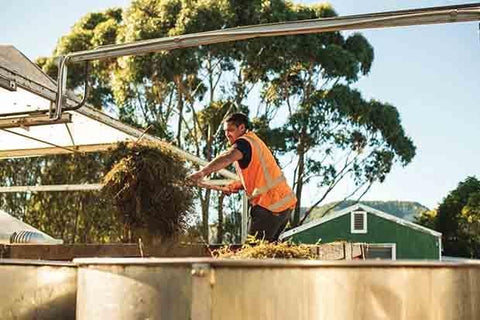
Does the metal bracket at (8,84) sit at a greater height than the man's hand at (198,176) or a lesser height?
greater

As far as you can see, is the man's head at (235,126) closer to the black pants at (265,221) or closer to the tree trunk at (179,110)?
the black pants at (265,221)

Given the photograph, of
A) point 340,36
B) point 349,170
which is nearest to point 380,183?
point 349,170

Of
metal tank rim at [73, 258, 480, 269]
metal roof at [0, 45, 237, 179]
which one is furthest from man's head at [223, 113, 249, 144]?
metal tank rim at [73, 258, 480, 269]

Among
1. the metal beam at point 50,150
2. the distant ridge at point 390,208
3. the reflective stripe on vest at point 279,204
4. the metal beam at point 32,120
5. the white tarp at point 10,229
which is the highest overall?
the distant ridge at point 390,208

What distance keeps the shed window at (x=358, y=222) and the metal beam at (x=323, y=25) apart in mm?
22067

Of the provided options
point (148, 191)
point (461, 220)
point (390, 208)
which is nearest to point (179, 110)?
point (461, 220)

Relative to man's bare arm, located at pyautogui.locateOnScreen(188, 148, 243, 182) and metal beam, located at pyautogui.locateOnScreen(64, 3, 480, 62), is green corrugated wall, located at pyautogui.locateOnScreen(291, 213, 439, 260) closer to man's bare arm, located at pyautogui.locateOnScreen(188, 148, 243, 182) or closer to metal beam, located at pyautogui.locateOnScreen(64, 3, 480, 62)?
man's bare arm, located at pyautogui.locateOnScreen(188, 148, 243, 182)

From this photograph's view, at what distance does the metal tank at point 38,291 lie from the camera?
7.80 feet

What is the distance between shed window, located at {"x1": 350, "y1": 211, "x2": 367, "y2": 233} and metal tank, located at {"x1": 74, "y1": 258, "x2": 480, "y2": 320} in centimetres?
2380

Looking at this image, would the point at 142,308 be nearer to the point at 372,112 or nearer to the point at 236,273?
the point at 236,273

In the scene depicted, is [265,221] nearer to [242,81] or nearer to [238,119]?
[238,119]

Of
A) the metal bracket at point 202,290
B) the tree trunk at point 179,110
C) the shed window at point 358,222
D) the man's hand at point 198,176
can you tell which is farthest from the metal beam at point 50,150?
the shed window at point 358,222

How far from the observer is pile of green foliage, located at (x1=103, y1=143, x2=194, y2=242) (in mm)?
4465

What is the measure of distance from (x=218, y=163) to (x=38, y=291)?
196cm
